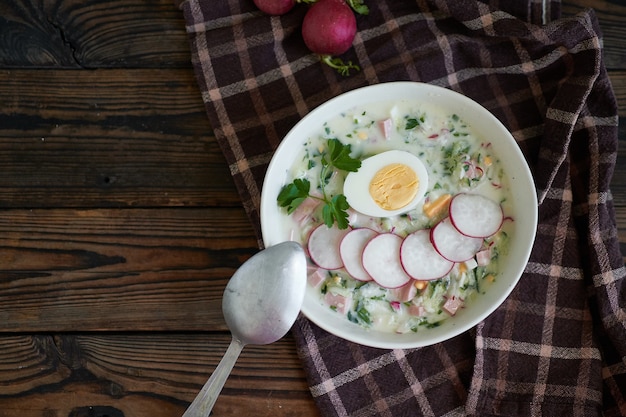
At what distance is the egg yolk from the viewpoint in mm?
1530

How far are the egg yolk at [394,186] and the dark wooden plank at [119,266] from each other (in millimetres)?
323

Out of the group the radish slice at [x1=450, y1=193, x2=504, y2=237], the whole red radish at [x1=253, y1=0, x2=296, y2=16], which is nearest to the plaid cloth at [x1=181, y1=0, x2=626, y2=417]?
the whole red radish at [x1=253, y1=0, x2=296, y2=16]

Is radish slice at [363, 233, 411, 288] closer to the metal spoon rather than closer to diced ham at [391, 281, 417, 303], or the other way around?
diced ham at [391, 281, 417, 303]

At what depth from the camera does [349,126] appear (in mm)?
1571

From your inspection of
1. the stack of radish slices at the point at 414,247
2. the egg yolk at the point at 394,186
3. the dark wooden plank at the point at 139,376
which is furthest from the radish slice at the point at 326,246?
the dark wooden plank at the point at 139,376

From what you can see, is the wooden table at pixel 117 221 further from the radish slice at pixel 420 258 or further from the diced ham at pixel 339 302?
the radish slice at pixel 420 258

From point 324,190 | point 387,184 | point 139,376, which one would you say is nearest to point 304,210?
point 324,190

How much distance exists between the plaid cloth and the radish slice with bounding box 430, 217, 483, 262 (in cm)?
18

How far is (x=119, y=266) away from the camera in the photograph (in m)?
1.68

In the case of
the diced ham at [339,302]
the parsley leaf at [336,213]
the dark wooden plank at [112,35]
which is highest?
the dark wooden plank at [112,35]

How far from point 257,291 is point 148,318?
346 mm

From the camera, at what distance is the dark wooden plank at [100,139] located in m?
1.67

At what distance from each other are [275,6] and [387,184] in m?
0.47

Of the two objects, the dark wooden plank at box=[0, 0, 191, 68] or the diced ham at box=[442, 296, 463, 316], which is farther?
the dark wooden plank at box=[0, 0, 191, 68]
